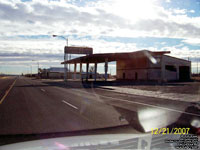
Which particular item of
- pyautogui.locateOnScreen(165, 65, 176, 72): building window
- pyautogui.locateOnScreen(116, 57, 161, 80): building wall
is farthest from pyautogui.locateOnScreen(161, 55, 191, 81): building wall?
pyautogui.locateOnScreen(116, 57, 161, 80): building wall

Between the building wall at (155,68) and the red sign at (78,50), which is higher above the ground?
the red sign at (78,50)

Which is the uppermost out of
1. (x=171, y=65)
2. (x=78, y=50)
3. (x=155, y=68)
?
(x=78, y=50)

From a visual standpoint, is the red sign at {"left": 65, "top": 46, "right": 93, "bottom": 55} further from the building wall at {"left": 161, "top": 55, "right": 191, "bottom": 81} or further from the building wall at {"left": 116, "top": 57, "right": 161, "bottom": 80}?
the building wall at {"left": 161, "top": 55, "right": 191, "bottom": 81}

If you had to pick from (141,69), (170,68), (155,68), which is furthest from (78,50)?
(170,68)

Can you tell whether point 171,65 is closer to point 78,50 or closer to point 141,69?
point 141,69

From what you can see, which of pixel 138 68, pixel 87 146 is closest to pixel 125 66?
pixel 138 68

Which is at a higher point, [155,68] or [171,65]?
[171,65]

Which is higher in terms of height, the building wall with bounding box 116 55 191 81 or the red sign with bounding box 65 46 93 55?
the red sign with bounding box 65 46 93 55

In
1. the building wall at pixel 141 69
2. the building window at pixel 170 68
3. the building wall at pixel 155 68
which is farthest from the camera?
the building window at pixel 170 68

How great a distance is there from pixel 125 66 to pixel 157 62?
12568 mm

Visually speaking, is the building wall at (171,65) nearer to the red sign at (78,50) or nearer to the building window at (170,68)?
the building window at (170,68)

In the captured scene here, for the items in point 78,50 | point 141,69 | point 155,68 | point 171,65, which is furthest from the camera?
point 141,69

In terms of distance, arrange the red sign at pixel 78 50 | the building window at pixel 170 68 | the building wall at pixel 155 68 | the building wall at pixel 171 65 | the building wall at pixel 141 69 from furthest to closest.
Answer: the building window at pixel 170 68, the red sign at pixel 78 50, the building wall at pixel 171 65, the building wall at pixel 141 69, the building wall at pixel 155 68

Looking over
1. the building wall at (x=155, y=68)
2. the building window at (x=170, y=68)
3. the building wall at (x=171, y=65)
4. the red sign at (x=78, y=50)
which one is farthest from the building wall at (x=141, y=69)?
the red sign at (x=78, y=50)
